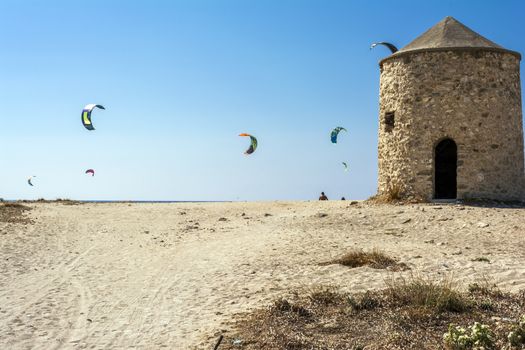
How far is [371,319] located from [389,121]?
1496 cm

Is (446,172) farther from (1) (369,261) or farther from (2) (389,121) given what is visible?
(1) (369,261)

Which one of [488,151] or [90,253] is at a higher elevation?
[488,151]

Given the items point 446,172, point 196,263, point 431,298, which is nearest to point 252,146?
point 446,172

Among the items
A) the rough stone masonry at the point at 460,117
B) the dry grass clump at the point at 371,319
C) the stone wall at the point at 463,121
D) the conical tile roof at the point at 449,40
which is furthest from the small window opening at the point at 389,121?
the dry grass clump at the point at 371,319

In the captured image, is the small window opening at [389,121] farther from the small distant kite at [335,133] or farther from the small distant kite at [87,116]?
the small distant kite at [87,116]

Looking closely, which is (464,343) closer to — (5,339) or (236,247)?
(5,339)

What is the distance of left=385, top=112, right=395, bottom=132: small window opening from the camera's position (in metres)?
21.4

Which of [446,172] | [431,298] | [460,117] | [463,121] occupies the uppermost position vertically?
[460,117]

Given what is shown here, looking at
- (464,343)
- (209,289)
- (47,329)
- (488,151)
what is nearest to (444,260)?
(209,289)

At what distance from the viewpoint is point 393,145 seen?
21062 mm

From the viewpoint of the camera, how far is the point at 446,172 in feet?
74.5

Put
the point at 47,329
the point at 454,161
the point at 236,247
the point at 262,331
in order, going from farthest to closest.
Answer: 1. the point at 454,161
2. the point at 236,247
3. the point at 47,329
4. the point at 262,331

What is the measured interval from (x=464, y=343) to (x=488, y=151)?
15.1m

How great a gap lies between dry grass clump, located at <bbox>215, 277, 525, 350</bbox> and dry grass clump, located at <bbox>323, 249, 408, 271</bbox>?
8.26 feet
